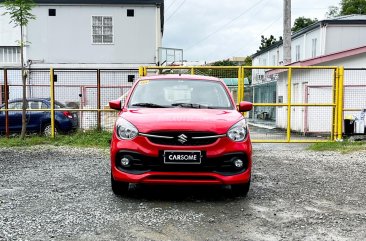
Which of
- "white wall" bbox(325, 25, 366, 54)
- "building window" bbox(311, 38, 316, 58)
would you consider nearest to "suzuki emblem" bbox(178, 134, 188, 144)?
"white wall" bbox(325, 25, 366, 54)

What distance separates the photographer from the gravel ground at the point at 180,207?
14.5ft

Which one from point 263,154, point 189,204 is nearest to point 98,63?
point 263,154

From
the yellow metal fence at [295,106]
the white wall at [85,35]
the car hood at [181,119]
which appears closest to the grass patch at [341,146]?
the yellow metal fence at [295,106]

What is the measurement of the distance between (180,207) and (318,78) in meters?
12.5

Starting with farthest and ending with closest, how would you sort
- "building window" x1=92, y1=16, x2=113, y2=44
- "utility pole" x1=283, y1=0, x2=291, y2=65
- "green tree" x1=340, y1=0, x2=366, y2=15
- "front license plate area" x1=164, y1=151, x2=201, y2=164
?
"green tree" x1=340, y1=0, x2=366, y2=15 < "building window" x1=92, y1=16, x2=113, y2=44 < "utility pole" x1=283, y1=0, x2=291, y2=65 < "front license plate area" x1=164, y1=151, x2=201, y2=164

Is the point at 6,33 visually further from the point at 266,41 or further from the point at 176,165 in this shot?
the point at 266,41

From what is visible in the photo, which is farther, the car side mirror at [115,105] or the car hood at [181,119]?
the car side mirror at [115,105]

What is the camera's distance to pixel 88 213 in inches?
200

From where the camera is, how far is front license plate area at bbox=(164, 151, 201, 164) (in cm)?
535

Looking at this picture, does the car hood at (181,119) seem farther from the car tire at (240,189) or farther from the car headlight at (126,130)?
the car tire at (240,189)

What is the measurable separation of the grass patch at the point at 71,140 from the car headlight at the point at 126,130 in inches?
237

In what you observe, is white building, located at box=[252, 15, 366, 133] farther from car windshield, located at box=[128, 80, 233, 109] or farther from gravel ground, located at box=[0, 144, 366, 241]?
car windshield, located at box=[128, 80, 233, 109]

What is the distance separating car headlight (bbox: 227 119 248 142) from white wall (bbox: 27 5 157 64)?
19469mm

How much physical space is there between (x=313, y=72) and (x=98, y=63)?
1275cm
